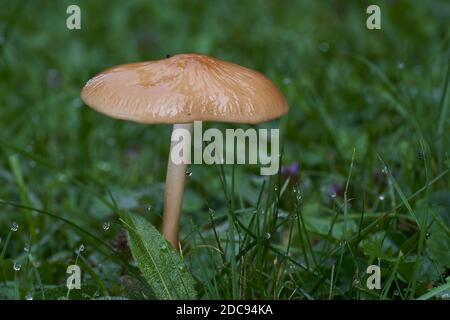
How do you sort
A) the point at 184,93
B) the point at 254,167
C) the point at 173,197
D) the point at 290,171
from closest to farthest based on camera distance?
the point at 184,93 < the point at 173,197 < the point at 290,171 < the point at 254,167

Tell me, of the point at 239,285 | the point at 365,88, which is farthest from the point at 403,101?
the point at 239,285

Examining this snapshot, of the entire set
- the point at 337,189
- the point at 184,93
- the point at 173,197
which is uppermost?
the point at 184,93

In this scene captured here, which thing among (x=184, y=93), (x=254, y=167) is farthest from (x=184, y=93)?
(x=254, y=167)

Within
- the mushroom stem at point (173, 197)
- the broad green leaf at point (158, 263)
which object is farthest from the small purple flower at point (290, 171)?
the broad green leaf at point (158, 263)

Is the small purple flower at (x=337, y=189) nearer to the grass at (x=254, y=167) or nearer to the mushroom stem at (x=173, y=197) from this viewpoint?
the grass at (x=254, y=167)

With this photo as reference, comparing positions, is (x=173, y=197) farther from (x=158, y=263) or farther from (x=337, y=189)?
(x=337, y=189)

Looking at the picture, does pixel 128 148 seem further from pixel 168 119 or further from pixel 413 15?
pixel 413 15

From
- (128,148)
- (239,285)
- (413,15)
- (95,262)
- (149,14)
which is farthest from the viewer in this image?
(149,14)
